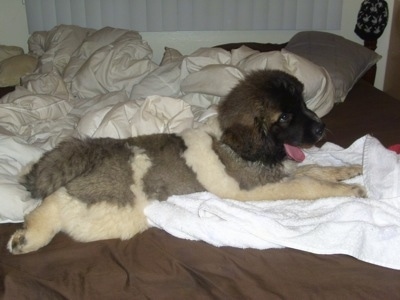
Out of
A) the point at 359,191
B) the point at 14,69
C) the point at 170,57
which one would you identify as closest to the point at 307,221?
the point at 359,191

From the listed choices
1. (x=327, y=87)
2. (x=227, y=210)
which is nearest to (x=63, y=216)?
(x=227, y=210)

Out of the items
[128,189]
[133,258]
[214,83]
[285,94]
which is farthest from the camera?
[214,83]

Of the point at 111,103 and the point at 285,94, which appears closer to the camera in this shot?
the point at 285,94

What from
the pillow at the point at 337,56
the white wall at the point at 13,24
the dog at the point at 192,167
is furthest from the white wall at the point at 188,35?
the dog at the point at 192,167

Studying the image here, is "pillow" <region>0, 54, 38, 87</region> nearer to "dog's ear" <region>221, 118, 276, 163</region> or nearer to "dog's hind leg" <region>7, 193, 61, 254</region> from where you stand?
"dog's hind leg" <region>7, 193, 61, 254</region>

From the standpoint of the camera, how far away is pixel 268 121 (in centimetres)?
185

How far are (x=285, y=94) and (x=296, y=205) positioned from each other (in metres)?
0.47

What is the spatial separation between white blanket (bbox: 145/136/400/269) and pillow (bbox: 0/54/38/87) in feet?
8.28

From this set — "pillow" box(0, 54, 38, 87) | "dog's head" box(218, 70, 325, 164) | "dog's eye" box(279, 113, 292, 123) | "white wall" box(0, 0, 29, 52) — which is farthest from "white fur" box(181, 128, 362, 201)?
"white wall" box(0, 0, 29, 52)

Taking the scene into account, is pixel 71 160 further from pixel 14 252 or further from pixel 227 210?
pixel 227 210

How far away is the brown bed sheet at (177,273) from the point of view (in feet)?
4.67

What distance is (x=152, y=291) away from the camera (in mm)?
1439

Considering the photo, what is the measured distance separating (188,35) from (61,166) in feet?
10.1

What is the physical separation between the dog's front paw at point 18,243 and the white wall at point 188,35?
3.28 metres
